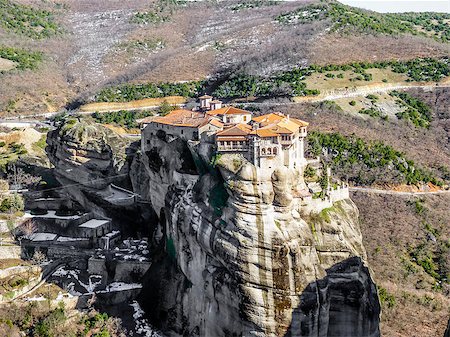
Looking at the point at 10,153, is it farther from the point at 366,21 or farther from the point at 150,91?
the point at 366,21

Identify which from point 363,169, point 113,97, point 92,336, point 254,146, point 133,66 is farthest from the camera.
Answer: point 133,66

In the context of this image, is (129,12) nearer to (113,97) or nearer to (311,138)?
(113,97)

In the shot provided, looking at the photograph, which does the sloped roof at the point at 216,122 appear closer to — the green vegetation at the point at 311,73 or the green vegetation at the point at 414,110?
the green vegetation at the point at 311,73

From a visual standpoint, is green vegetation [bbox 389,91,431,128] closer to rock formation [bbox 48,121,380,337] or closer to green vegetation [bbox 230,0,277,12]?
rock formation [bbox 48,121,380,337]

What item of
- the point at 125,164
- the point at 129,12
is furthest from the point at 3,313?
the point at 129,12

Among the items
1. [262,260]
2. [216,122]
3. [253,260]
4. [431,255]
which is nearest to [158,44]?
[216,122]

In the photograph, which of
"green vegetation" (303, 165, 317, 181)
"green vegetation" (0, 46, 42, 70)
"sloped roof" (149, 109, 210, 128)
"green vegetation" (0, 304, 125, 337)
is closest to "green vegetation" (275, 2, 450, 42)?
"sloped roof" (149, 109, 210, 128)
